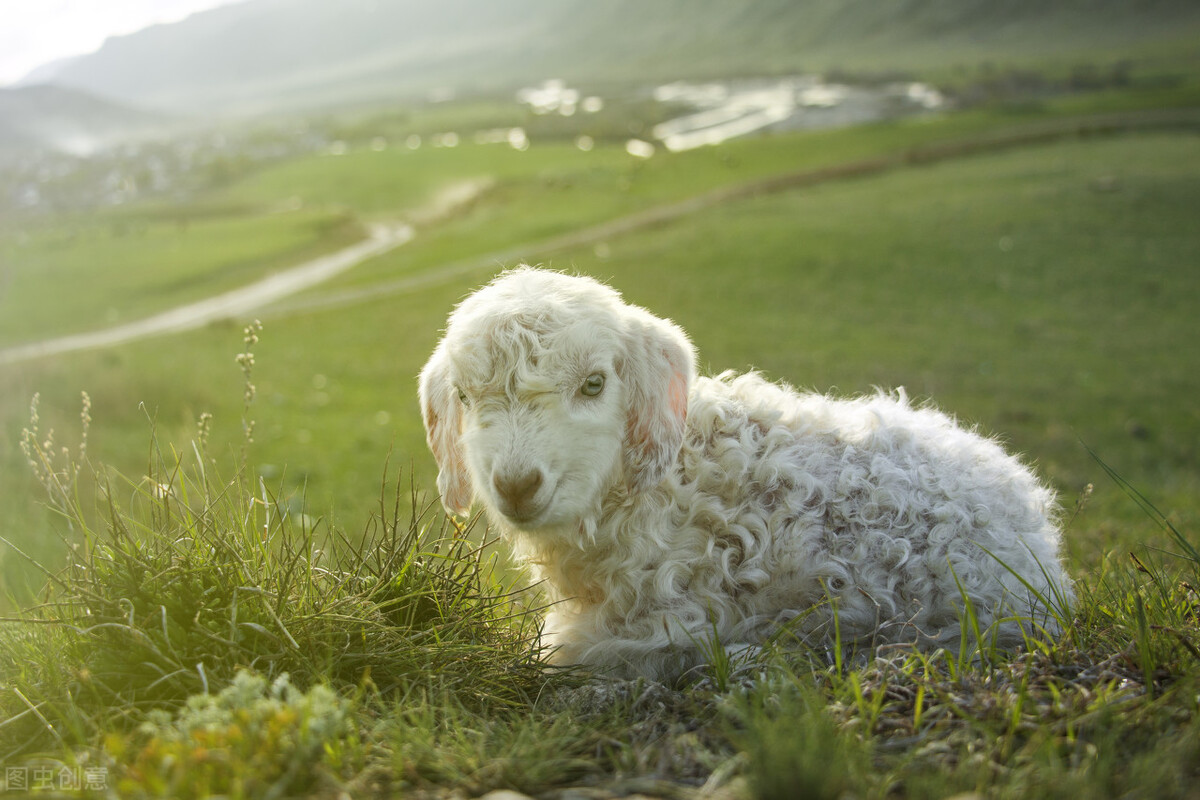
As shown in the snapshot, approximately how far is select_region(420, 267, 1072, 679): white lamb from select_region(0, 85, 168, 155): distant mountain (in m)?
112

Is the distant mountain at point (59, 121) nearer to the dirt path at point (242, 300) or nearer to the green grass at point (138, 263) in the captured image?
the green grass at point (138, 263)

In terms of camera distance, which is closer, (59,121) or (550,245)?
(550,245)

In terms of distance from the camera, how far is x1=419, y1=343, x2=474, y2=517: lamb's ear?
12.1 ft

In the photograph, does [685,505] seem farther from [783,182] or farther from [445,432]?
[783,182]

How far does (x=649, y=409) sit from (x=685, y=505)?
0.50 meters

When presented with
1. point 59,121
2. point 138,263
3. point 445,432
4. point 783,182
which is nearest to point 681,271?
point 783,182

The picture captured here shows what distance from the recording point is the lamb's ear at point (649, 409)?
3490 millimetres


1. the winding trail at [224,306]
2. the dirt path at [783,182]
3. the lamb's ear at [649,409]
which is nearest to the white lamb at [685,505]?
the lamb's ear at [649,409]

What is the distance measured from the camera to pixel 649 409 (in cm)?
351

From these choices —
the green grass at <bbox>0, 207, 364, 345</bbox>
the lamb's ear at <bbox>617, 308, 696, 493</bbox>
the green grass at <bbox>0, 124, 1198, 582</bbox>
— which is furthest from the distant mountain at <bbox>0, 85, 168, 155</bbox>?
the lamb's ear at <bbox>617, 308, 696, 493</bbox>

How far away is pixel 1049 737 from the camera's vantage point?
2357 millimetres

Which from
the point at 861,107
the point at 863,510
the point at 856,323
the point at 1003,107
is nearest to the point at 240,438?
the point at 856,323

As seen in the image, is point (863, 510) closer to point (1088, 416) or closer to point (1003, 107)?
point (1088, 416)

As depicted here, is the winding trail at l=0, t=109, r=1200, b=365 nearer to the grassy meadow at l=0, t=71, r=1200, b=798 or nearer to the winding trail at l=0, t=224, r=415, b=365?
the winding trail at l=0, t=224, r=415, b=365
